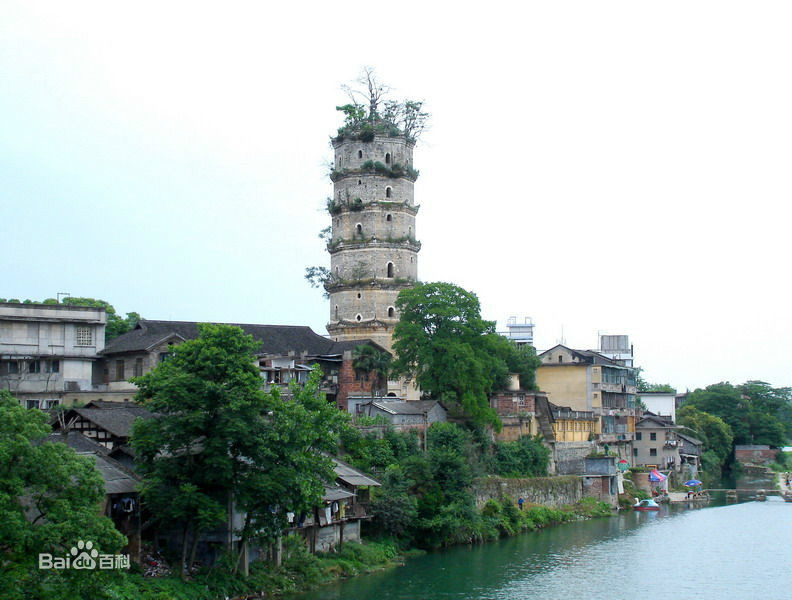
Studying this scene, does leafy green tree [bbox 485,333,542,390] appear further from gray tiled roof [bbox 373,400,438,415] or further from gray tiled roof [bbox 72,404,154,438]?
gray tiled roof [bbox 72,404,154,438]

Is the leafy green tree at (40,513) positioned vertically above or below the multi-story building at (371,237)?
below

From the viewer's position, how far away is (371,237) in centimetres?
7075

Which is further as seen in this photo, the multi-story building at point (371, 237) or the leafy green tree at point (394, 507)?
the multi-story building at point (371, 237)

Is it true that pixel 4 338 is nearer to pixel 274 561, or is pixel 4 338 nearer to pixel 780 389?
pixel 274 561

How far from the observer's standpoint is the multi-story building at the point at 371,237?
70.6 m

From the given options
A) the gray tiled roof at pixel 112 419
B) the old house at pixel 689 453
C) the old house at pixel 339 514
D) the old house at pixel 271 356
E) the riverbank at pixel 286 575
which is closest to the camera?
the riverbank at pixel 286 575

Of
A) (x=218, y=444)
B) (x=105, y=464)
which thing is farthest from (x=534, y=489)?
(x=105, y=464)

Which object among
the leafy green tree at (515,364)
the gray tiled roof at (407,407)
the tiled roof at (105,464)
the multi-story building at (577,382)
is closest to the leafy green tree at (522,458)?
the leafy green tree at (515,364)

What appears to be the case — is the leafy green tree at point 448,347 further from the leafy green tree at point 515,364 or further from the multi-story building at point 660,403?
the multi-story building at point 660,403

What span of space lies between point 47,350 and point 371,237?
26.2 metres

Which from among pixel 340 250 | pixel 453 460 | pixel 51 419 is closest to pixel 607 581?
pixel 453 460

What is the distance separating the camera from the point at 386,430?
163ft

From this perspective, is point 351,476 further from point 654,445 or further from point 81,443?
point 654,445

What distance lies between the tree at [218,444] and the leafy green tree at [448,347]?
22.0m
